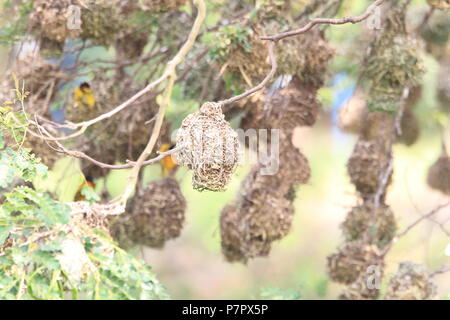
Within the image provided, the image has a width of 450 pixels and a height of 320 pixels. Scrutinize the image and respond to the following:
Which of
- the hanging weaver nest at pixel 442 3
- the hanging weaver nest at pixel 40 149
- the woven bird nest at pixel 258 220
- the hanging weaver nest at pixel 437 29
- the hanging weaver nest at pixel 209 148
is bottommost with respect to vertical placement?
the hanging weaver nest at pixel 209 148

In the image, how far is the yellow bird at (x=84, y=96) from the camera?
3.37 meters

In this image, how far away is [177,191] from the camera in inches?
137

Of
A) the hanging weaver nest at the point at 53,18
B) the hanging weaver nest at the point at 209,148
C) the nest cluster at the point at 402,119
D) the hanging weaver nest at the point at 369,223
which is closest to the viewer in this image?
the hanging weaver nest at the point at 209,148

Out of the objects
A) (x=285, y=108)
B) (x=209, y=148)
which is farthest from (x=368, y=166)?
(x=209, y=148)

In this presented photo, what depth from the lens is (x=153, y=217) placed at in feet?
11.2

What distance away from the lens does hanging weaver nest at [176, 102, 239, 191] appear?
2.26 metres

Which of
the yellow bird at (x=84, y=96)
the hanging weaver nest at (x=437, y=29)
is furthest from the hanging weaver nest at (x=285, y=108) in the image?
the hanging weaver nest at (x=437, y=29)

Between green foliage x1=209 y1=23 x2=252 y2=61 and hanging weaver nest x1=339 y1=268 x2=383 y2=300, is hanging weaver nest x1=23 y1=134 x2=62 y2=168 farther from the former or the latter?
hanging weaver nest x1=339 y1=268 x2=383 y2=300

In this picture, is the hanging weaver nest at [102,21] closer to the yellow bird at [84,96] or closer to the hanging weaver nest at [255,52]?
the yellow bird at [84,96]

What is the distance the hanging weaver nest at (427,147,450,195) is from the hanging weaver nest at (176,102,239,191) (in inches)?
80.4

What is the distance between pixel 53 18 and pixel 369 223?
53.6 inches

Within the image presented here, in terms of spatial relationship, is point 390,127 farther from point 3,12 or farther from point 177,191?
point 3,12

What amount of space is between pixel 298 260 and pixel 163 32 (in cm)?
466

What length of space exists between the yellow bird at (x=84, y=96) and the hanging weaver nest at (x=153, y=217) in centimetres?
38
